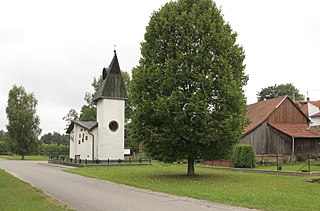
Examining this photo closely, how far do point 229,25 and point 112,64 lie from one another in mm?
20575

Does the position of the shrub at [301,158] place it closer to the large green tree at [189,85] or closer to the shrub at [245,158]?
the shrub at [245,158]

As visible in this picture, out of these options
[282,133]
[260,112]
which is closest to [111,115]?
[260,112]

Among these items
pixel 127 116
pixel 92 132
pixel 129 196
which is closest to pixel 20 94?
pixel 127 116

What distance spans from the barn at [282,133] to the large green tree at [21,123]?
1481 inches

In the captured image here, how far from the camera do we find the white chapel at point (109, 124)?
38344 mm

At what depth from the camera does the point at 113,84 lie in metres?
39.5

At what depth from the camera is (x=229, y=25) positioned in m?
21.3

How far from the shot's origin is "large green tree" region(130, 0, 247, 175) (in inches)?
731

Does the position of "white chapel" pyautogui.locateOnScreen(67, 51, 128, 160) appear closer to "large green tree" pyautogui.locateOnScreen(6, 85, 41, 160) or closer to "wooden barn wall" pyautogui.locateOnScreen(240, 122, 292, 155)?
"wooden barn wall" pyautogui.locateOnScreen(240, 122, 292, 155)

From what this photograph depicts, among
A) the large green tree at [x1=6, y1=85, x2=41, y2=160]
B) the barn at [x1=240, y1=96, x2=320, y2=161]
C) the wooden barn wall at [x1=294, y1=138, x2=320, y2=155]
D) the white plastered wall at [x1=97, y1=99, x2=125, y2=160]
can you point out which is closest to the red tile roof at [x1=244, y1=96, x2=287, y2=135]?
the barn at [x1=240, y1=96, x2=320, y2=161]

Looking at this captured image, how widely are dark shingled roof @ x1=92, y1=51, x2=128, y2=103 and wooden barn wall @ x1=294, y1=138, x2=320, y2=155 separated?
62.2ft

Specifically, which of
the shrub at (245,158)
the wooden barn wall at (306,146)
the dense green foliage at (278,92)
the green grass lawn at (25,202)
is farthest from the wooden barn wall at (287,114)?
the dense green foliage at (278,92)

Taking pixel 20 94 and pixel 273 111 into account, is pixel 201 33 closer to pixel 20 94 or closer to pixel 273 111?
pixel 273 111

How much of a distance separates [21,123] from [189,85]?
4537cm
